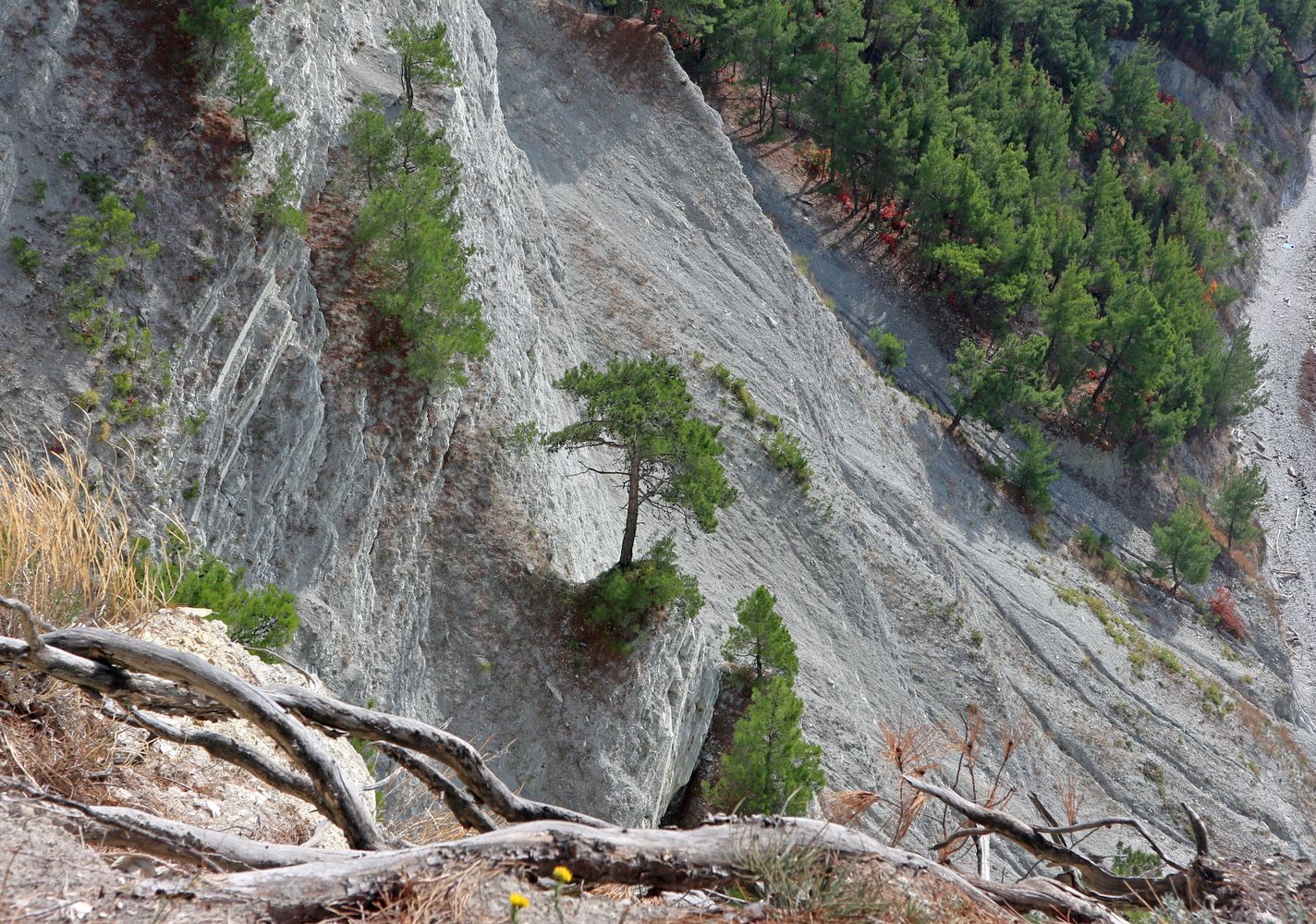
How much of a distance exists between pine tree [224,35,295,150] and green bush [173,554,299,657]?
6578 millimetres

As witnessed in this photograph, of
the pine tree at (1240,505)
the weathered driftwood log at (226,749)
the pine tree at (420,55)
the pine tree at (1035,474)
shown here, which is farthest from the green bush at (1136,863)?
the pine tree at (1240,505)

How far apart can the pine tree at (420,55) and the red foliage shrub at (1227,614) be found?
139 feet

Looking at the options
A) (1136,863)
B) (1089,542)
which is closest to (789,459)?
(1136,863)

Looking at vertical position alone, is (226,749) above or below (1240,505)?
below

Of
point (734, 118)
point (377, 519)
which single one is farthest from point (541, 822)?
point (734, 118)

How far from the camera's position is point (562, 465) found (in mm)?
21938

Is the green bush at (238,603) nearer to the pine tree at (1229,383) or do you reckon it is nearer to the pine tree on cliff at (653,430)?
the pine tree on cliff at (653,430)

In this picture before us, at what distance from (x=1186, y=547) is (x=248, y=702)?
47.1 m

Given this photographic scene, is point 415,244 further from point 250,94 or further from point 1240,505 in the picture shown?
point 1240,505

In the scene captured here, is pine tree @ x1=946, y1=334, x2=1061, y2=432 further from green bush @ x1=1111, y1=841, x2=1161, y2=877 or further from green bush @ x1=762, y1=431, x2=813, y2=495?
green bush @ x1=1111, y1=841, x2=1161, y2=877

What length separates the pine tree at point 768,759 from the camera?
1869 cm

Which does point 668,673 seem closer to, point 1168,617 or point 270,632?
point 270,632

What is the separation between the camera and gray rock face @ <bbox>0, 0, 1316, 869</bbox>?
13.9 m

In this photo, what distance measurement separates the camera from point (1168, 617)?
43.5m
